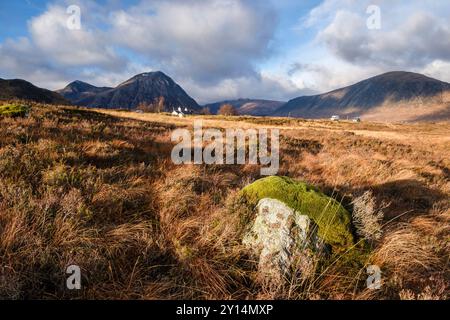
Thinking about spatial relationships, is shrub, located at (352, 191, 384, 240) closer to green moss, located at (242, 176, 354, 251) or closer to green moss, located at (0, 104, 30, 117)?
green moss, located at (242, 176, 354, 251)

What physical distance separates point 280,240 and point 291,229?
9.0 inches

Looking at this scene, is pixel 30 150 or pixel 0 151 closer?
pixel 0 151

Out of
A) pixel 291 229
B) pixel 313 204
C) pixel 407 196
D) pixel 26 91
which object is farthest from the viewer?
pixel 26 91

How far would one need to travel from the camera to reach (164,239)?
12.2ft

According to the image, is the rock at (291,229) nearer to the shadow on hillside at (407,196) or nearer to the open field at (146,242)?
the open field at (146,242)

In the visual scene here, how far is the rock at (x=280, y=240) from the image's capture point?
3.31m

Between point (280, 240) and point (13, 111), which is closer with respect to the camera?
point (280, 240)

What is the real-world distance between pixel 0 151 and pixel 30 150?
494mm

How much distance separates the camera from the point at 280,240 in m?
3.60

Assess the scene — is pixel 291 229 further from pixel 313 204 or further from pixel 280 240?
pixel 313 204

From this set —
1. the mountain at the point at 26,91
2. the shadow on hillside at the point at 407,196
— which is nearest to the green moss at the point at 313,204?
the shadow on hillside at the point at 407,196

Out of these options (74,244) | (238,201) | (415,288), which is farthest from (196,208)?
(415,288)

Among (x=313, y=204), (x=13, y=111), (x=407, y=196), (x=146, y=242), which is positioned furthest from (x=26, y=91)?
(x=313, y=204)

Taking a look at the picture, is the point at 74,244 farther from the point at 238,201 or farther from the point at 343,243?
the point at 343,243
